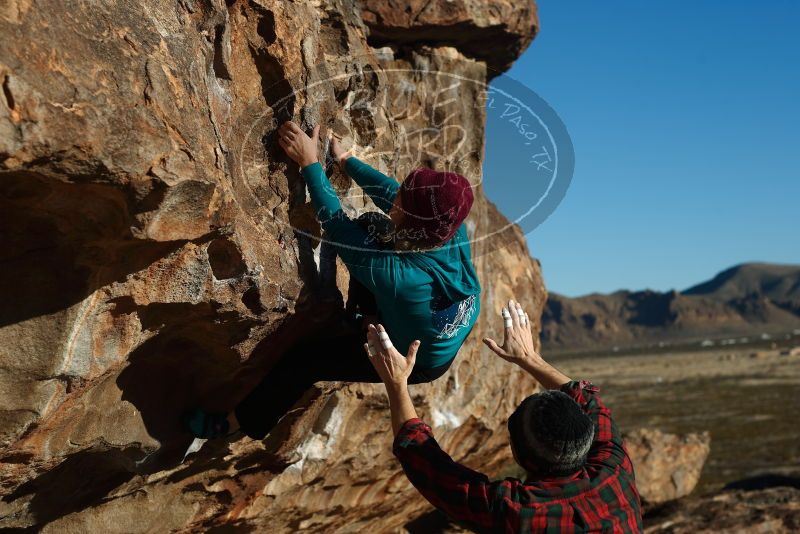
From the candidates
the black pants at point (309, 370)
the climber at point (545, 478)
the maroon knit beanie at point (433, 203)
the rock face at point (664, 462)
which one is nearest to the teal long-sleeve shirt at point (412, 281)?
the maroon knit beanie at point (433, 203)

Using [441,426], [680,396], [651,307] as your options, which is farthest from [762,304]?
[441,426]

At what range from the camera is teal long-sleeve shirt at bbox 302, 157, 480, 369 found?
14.5ft

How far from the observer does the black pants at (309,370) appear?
504 cm

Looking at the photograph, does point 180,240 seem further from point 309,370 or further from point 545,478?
point 545,478

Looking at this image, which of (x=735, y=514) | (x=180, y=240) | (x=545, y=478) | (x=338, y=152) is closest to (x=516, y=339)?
(x=545, y=478)

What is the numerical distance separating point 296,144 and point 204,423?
1.75 m

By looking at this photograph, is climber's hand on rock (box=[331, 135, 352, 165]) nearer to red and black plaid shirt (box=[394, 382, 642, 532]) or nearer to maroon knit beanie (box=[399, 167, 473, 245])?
maroon knit beanie (box=[399, 167, 473, 245])

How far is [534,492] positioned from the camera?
10.6 ft

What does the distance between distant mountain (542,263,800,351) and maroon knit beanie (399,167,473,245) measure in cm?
12101

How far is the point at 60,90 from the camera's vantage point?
11.0 feet

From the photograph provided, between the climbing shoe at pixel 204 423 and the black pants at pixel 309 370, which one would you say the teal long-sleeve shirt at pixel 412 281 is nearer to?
the black pants at pixel 309 370

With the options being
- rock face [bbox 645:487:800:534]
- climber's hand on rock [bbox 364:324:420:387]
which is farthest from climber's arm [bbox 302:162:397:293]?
rock face [bbox 645:487:800:534]

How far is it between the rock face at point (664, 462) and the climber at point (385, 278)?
27.0ft

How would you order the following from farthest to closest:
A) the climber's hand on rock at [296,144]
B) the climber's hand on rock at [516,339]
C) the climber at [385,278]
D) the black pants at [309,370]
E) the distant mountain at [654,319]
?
the distant mountain at [654,319]
the black pants at [309,370]
the climber's hand on rock at [296,144]
the climber at [385,278]
the climber's hand on rock at [516,339]
